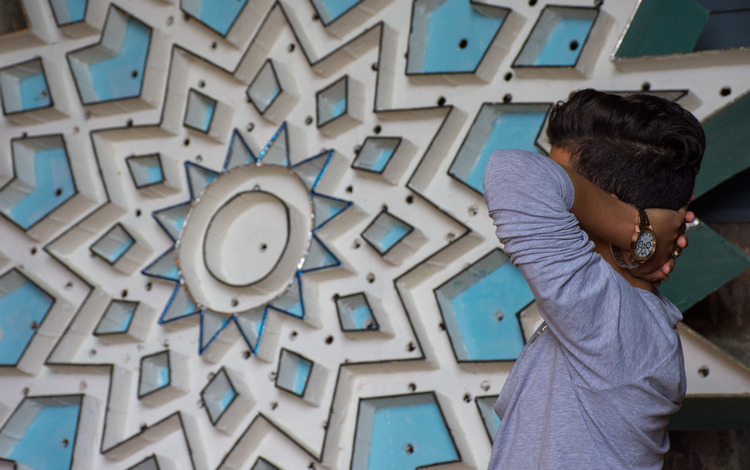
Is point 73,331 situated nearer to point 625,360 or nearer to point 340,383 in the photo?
point 340,383

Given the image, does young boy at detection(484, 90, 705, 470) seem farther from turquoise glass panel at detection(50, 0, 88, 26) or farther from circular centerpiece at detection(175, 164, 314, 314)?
turquoise glass panel at detection(50, 0, 88, 26)

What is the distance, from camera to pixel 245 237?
4.74 feet

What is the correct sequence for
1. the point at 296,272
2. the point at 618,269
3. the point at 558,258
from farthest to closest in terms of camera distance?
the point at 296,272 → the point at 618,269 → the point at 558,258

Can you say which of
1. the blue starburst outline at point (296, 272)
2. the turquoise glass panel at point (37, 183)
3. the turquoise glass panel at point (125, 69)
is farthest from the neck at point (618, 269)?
the turquoise glass panel at point (37, 183)

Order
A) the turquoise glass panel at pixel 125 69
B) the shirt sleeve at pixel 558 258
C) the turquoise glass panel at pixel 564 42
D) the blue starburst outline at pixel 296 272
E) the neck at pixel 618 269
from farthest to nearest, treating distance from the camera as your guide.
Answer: the turquoise glass panel at pixel 125 69 < the blue starburst outline at pixel 296 272 < the turquoise glass panel at pixel 564 42 < the neck at pixel 618 269 < the shirt sleeve at pixel 558 258

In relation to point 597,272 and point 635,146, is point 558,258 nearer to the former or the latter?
point 597,272

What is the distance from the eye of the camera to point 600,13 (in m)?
1.14

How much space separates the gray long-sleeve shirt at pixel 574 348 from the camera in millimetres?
612

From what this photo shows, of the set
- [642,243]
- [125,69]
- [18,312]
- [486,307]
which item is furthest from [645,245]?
[18,312]

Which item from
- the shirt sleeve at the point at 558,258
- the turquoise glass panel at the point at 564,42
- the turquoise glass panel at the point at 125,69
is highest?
the turquoise glass panel at the point at 564,42

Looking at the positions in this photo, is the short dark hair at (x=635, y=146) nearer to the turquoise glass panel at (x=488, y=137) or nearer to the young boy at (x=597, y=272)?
the young boy at (x=597, y=272)

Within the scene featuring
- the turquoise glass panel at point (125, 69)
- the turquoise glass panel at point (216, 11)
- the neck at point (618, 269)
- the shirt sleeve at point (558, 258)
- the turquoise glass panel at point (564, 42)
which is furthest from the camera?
the turquoise glass panel at point (125, 69)

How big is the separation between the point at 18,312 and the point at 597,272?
137cm

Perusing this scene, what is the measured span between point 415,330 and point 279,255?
0.31m
